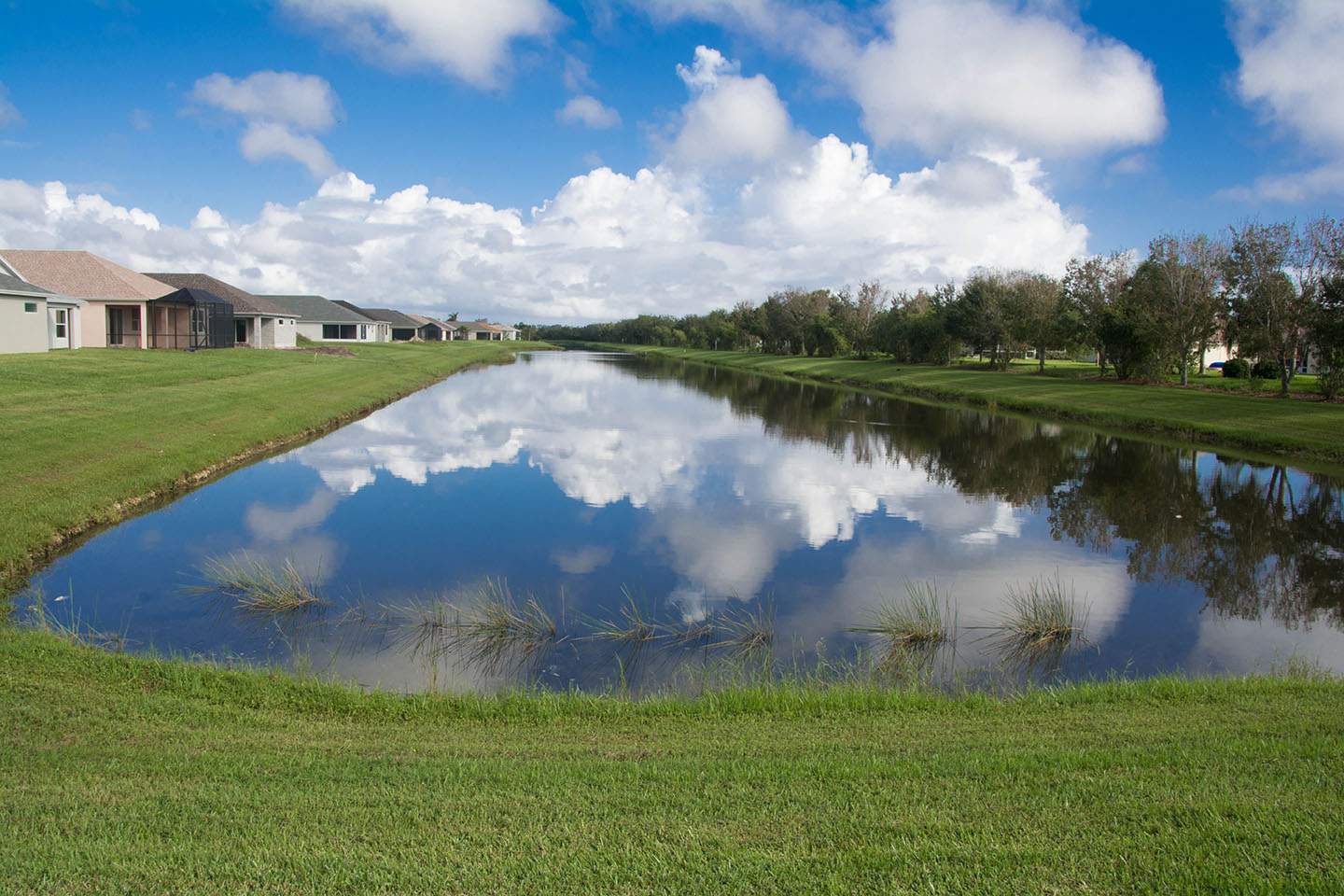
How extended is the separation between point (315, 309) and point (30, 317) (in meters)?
48.2

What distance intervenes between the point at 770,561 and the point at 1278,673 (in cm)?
652

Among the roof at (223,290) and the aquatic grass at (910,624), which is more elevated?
the roof at (223,290)

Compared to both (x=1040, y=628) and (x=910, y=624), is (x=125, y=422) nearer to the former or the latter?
(x=910, y=624)

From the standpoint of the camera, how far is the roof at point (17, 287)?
33638mm

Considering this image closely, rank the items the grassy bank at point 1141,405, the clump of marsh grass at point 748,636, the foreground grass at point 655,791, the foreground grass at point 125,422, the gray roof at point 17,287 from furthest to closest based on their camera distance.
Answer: the gray roof at point 17,287 → the grassy bank at point 1141,405 → the foreground grass at point 125,422 → the clump of marsh grass at point 748,636 → the foreground grass at point 655,791

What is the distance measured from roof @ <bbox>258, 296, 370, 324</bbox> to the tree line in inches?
1873

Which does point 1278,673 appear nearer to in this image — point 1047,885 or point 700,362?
point 1047,885

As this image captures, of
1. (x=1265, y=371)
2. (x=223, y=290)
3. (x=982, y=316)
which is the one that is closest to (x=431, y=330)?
(x=223, y=290)

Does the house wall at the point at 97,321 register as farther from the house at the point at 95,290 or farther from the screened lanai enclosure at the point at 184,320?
the screened lanai enclosure at the point at 184,320

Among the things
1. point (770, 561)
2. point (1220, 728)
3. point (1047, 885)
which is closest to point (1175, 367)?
point (770, 561)

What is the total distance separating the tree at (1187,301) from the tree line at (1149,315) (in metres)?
0.06

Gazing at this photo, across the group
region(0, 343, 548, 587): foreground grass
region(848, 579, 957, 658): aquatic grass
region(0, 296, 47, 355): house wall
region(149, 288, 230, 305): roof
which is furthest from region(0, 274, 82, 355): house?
region(848, 579, 957, 658): aquatic grass

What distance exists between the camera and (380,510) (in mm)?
16578

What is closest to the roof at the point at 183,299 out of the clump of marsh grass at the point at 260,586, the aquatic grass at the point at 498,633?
the clump of marsh grass at the point at 260,586
